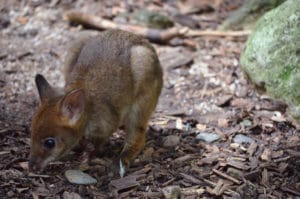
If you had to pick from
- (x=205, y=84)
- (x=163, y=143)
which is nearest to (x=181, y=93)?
(x=205, y=84)

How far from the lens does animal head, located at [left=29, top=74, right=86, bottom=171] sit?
5.65 m

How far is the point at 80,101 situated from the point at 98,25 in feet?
11.6

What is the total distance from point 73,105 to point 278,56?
2.85 metres

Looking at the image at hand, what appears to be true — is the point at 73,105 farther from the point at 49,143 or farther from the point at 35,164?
the point at 35,164

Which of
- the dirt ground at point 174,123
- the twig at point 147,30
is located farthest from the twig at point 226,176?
the twig at point 147,30

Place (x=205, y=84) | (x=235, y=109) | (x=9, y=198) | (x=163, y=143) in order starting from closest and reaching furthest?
(x=9, y=198) < (x=163, y=143) < (x=235, y=109) < (x=205, y=84)

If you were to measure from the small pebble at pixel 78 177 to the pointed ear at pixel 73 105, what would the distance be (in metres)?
0.52

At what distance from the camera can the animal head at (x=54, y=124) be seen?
565 cm

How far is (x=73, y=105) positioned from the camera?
5.84m

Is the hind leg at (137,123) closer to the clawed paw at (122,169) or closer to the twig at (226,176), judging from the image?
the clawed paw at (122,169)

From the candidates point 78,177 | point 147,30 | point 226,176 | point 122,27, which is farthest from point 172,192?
point 122,27

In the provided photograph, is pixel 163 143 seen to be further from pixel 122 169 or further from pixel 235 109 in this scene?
pixel 235 109

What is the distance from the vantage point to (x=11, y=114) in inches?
277

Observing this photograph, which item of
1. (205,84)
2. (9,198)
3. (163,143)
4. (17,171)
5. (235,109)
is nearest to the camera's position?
(9,198)
